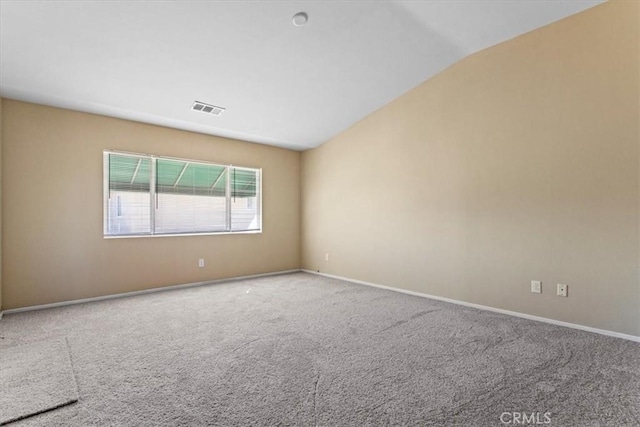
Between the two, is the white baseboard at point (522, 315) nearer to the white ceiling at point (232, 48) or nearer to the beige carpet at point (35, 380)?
the white ceiling at point (232, 48)

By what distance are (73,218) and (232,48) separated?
2.88 m

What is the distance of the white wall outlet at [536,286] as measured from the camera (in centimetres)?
320

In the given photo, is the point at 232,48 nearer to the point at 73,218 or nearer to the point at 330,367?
the point at 73,218

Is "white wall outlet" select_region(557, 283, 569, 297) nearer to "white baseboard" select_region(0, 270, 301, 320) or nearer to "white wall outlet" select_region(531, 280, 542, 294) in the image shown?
"white wall outlet" select_region(531, 280, 542, 294)

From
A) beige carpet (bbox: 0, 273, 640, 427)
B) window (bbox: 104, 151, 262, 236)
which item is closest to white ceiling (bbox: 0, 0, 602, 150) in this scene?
window (bbox: 104, 151, 262, 236)

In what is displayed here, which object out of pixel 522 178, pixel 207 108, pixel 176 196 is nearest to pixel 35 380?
pixel 176 196

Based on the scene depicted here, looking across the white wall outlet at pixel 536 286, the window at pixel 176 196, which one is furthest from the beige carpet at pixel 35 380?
the white wall outlet at pixel 536 286

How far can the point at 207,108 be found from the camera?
13.4ft

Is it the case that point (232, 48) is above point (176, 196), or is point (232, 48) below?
above

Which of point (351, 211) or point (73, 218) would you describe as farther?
point (351, 211)

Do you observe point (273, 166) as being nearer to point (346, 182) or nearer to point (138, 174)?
point (346, 182)

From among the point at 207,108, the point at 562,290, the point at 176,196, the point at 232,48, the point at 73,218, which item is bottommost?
the point at 562,290

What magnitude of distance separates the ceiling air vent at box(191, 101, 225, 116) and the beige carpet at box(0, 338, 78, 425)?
2.87 m

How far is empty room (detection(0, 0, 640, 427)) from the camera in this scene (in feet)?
6.48
